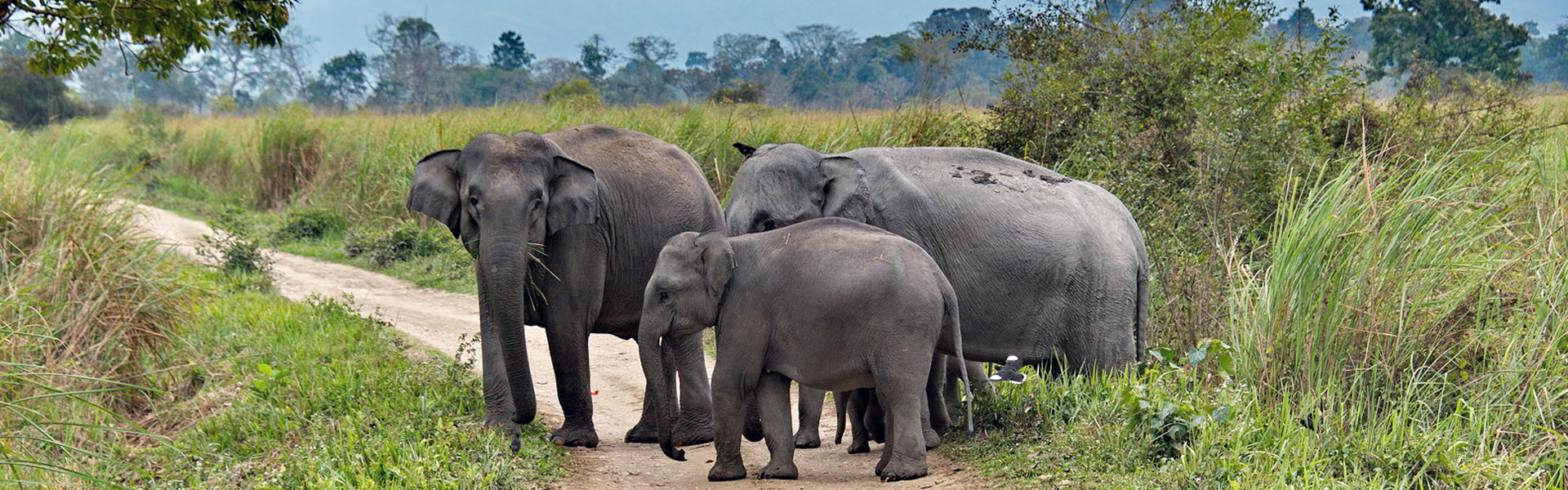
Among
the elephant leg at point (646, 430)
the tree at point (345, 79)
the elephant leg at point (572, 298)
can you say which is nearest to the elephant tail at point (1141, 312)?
the elephant leg at point (646, 430)

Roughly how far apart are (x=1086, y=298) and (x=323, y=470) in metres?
3.91

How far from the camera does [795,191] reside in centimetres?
660

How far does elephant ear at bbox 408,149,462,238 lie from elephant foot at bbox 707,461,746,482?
Answer: 1767 millimetres

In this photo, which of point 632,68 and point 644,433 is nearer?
point 644,433

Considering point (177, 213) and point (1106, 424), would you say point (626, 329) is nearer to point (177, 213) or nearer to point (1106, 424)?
point (1106, 424)

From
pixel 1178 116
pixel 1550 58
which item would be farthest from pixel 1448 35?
pixel 1550 58

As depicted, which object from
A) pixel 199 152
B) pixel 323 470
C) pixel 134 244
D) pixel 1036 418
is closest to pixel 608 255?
pixel 323 470

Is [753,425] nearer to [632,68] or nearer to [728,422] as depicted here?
[728,422]

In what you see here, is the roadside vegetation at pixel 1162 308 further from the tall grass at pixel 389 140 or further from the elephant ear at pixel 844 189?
the elephant ear at pixel 844 189

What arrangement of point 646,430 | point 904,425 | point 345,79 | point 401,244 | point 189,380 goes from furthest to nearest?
point 345,79 → point 401,244 → point 189,380 → point 646,430 → point 904,425

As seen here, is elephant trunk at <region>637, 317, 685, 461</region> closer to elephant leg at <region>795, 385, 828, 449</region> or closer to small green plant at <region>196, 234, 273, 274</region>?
elephant leg at <region>795, 385, 828, 449</region>

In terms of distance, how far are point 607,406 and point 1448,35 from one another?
1189 inches

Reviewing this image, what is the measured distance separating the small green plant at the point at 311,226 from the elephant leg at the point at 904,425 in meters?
13.5

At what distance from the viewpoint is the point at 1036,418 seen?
6074 mm
